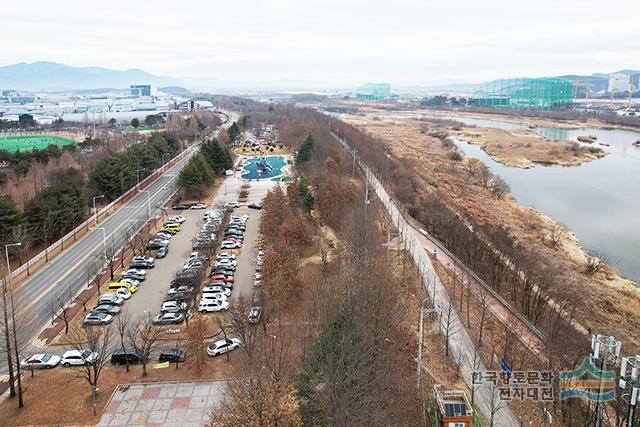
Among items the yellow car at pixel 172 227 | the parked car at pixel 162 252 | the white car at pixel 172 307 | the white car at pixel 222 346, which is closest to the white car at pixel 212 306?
the white car at pixel 172 307

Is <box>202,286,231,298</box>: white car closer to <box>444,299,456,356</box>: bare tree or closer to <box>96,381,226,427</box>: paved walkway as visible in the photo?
<box>96,381,226,427</box>: paved walkway

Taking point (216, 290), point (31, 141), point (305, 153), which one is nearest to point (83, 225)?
point (216, 290)

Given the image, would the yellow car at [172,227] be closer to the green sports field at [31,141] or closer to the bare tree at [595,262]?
the bare tree at [595,262]

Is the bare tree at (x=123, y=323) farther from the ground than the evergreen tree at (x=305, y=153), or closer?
closer

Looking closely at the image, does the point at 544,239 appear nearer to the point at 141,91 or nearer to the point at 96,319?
the point at 96,319

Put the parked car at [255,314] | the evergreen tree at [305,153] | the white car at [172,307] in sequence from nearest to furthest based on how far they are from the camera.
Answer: the parked car at [255,314] → the white car at [172,307] → the evergreen tree at [305,153]

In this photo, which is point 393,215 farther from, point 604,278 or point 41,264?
point 41,264

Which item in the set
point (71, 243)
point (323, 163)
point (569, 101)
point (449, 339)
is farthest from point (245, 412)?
point (569, 101)
